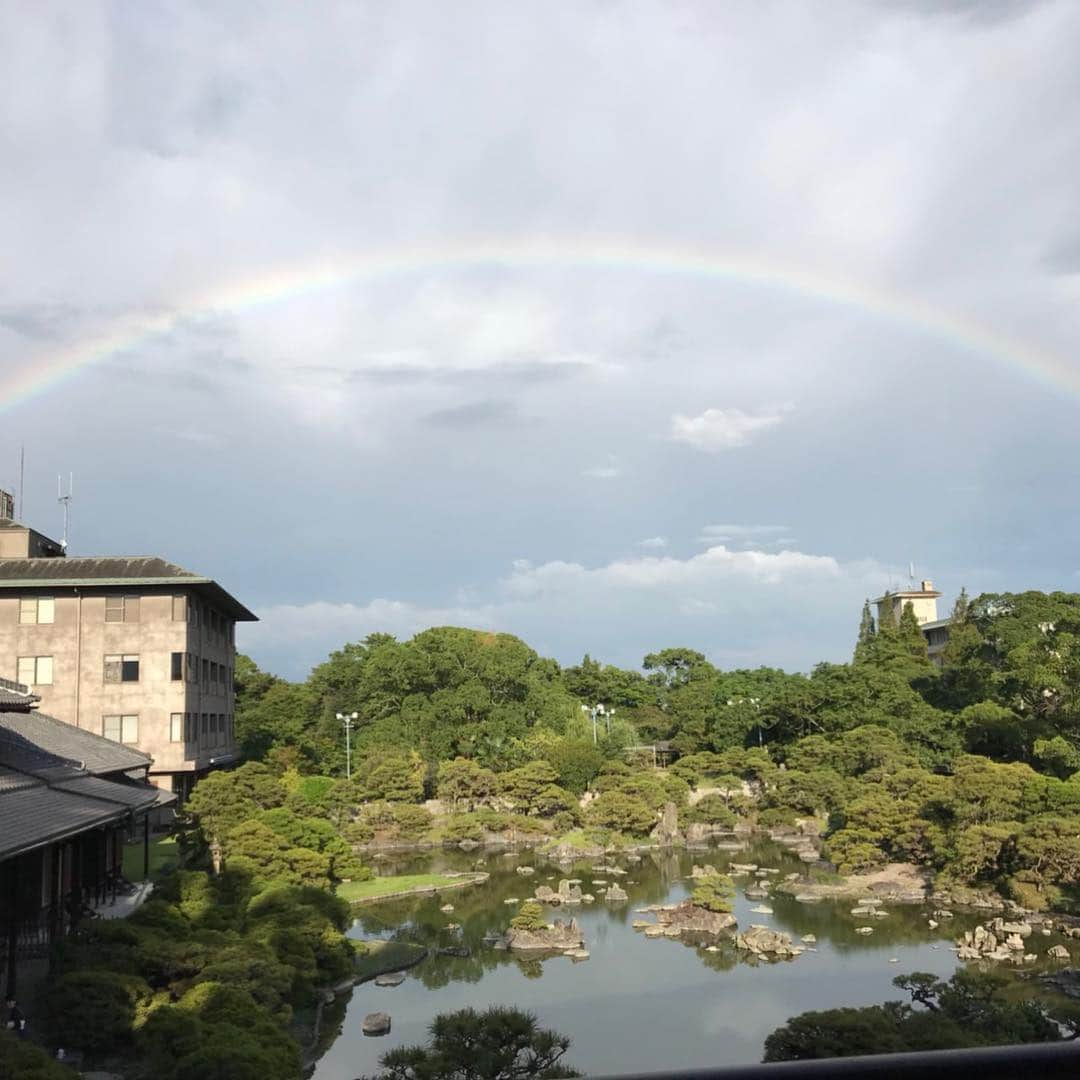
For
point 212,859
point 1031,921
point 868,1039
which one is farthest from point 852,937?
point 212,859

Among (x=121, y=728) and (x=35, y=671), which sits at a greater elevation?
(x=35, y=671)

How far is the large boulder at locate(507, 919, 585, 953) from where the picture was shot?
80.8 feet

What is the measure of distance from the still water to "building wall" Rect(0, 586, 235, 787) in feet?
34.9

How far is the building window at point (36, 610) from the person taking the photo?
34.8 m

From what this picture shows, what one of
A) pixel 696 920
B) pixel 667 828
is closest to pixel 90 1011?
pixel 696 920

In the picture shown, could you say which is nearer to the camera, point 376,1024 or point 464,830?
point 376,1024

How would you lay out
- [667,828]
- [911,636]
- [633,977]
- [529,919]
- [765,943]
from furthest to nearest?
1. [911,636]
2. [667,828]
3. [529,919]
4. [765,943]
5. [633,977]

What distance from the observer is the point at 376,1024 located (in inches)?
720

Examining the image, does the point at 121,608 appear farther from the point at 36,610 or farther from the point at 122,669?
the point at 36,610

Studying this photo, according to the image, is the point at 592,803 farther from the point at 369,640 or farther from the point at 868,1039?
the point at 868,1039

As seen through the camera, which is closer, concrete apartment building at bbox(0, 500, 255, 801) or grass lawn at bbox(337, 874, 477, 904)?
grass lawn at bbox(337, 874, 477, 904)

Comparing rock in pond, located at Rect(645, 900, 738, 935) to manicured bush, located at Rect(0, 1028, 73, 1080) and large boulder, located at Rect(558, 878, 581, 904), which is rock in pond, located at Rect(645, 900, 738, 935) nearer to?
large boulder, located at Rect(558, 878, 581, 904)

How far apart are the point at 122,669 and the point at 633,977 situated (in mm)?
20872

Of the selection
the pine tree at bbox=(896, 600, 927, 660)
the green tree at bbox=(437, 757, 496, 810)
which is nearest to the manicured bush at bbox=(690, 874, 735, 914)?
the green tree at bbox=(437, 757, 496, 810)
